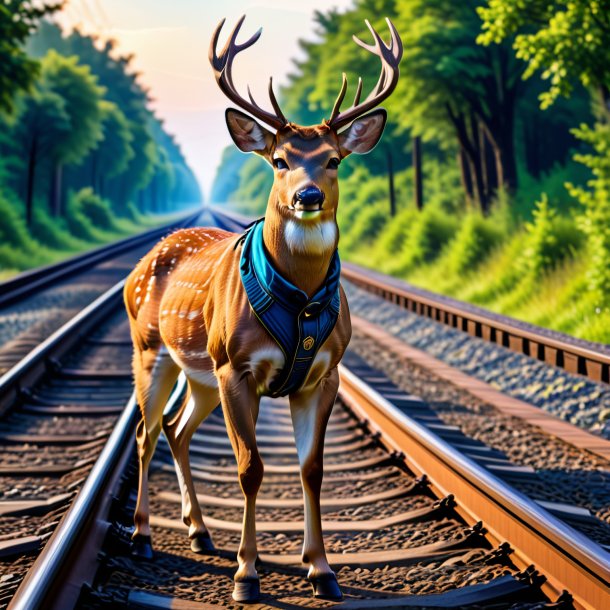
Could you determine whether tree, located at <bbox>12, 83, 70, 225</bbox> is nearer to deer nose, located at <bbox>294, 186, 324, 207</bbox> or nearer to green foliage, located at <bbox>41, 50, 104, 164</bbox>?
green foliage, located at <bbox>41, 50, 104, 164</bbox>

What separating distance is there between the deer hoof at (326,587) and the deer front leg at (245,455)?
271mm

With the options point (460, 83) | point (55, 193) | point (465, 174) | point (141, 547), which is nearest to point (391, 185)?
point (465, 174)

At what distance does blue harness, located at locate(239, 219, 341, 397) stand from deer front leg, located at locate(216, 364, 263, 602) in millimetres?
145

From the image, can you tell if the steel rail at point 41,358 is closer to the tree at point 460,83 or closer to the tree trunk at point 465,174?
the tree at point 460,83

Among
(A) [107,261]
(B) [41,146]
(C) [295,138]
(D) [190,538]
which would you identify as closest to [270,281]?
(C) [295,138]

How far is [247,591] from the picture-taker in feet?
12.8

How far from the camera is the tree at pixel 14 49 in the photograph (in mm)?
20578

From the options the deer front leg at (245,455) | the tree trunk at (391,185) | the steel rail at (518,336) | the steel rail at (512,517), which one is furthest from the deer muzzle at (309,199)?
the tree trunk at (391,185)

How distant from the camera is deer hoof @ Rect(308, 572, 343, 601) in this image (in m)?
3.95

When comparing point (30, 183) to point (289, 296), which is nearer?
point (289, 296)

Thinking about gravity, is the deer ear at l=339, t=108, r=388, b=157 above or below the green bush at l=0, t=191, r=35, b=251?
above

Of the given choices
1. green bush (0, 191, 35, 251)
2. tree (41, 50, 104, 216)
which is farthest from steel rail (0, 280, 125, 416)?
tree (41, 50, 104, 216)

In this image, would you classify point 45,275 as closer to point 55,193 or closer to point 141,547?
point 141,547

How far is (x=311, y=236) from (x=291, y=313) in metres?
0.36
